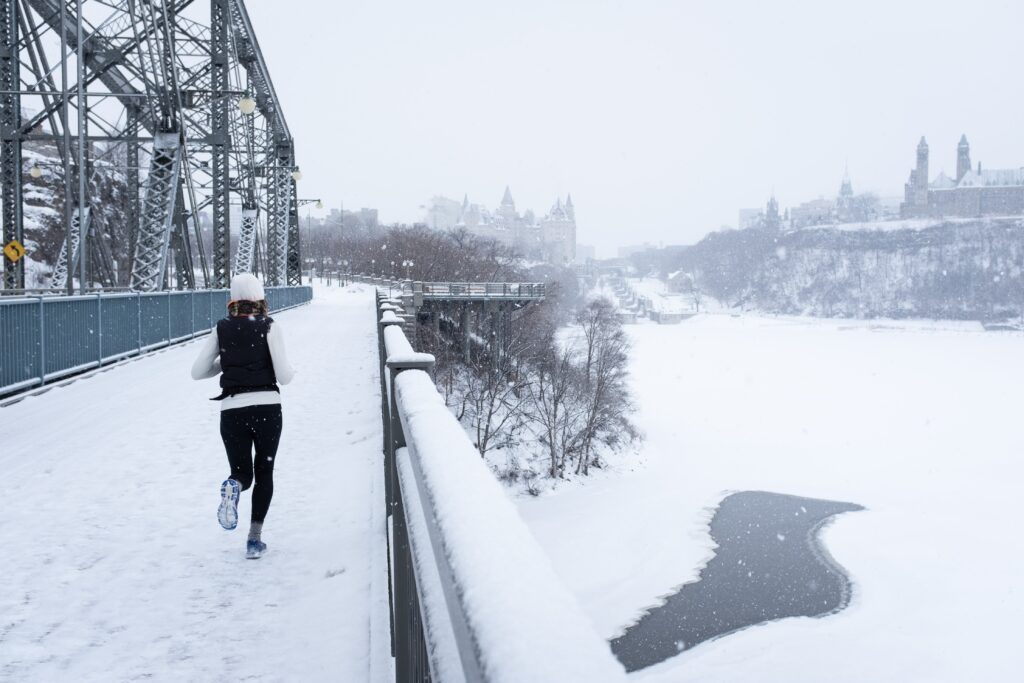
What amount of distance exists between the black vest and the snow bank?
3286mm

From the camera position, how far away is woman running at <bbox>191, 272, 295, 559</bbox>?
471cm

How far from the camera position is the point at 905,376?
80.1 meters

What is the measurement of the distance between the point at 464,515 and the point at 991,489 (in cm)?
4230

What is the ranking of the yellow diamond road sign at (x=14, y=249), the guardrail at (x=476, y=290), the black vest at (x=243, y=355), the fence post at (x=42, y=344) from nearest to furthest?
the black vest at (x=243, y=355) → the fence post at (x=42, y=344) → the yellow diamond road sign at (x=14, y=249) → the guardrail at (x=476, y=290)

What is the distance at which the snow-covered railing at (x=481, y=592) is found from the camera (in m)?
0.86

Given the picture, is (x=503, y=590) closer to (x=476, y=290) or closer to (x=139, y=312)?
(x=139, y=312)

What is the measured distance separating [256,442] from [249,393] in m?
0.31

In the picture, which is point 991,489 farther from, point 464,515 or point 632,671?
point 464,515

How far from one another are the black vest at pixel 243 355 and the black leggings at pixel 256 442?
15 centimetres

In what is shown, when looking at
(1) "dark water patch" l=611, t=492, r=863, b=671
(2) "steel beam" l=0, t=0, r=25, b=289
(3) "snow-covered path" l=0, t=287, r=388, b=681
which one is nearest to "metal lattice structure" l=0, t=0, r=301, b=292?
(2) "steel beam" l=0, t=0, r=25, b=289

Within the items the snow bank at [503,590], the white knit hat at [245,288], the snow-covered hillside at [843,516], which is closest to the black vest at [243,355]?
the white knit hat at [245,288]

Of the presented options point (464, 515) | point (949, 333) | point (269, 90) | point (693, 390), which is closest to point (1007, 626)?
point (464, 515)

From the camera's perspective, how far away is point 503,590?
103cm

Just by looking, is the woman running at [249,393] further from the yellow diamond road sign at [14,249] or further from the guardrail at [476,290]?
the guardrail at [476,290]
